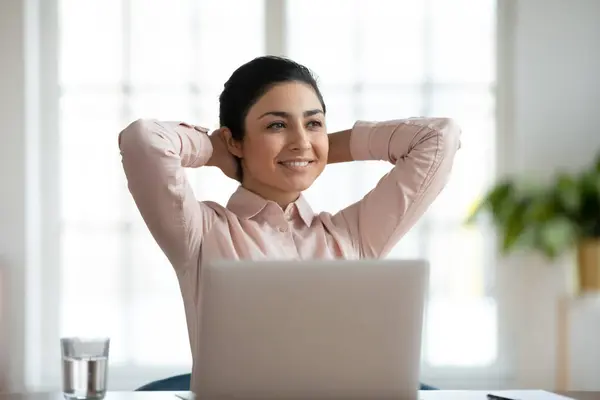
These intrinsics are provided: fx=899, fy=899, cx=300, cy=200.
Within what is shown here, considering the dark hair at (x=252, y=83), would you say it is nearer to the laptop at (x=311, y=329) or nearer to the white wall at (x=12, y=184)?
the laptop at (x=311, y=329)

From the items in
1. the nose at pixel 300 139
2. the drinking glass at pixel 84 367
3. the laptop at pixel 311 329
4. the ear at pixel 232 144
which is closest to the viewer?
the laptop at pixel 311 329

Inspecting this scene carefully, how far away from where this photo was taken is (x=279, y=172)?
2102mm

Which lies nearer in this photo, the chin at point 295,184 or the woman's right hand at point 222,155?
the chin at point 295,184

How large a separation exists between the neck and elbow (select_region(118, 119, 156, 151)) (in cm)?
32

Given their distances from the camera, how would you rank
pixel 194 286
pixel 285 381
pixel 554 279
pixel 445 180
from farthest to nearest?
1. pixel 554 279
2. pixel 445 180
3. pixel 194 286
4. pixel 285 381

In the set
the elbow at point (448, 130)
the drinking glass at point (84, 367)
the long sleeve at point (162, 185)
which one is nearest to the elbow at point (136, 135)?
the long sleeve at point (162, 185)

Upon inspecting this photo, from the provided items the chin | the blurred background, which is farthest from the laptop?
the blurred background

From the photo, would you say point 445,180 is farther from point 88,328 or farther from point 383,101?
point 88,328

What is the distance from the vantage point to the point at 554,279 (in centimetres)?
466

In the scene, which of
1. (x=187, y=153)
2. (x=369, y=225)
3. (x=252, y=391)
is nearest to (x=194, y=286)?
(x=187, y=153)

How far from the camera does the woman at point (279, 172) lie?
203 centimetres

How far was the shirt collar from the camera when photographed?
214 cm

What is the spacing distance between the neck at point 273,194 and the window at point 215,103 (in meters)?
2.62

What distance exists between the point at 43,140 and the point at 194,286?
9.82 feet
